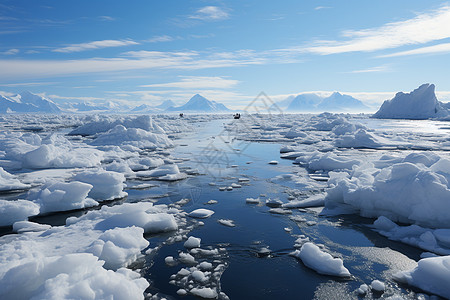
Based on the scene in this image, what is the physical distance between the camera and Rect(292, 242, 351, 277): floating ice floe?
201 inches

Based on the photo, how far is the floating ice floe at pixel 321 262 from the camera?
5.11 m

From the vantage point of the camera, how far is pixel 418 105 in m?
66.7

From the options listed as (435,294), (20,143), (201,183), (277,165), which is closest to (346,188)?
(435,294)

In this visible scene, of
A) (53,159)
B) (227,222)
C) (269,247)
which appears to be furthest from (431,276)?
(53,159)

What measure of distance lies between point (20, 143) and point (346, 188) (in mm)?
18401

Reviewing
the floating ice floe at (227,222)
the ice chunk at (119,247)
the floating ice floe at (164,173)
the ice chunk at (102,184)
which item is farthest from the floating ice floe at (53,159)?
the ice chunk at (119,247)

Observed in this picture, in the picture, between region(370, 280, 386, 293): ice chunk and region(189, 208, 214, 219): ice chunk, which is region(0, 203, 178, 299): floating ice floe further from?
region(370, 280, 386, 293): ice chunk

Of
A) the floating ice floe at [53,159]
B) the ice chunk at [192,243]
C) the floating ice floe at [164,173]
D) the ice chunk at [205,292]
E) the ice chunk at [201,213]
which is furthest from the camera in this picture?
the floating ice floe at [53,159]

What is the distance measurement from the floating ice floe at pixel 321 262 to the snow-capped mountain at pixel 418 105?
69.0 m

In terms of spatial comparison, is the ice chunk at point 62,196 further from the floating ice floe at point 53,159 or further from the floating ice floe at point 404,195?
the floating ice floe at point 404,195

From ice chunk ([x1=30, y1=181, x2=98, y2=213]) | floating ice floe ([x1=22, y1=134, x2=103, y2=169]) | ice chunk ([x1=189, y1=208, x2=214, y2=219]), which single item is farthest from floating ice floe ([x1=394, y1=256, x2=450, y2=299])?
floating ice floe ([x1=22, y1=134, x2=103, y2=169])

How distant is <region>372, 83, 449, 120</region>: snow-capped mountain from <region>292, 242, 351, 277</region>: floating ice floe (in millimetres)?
69036

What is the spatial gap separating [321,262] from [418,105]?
76.0 meters

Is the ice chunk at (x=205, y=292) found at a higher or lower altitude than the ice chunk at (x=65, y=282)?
lower
